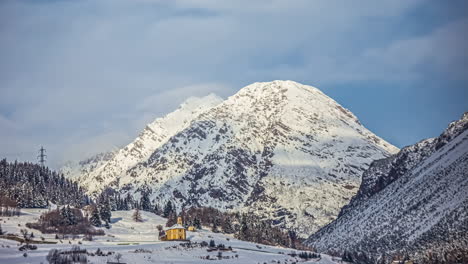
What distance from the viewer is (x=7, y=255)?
13575 centimetres

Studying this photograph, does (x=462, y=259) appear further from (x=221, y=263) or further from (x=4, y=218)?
(x=4, y=218)

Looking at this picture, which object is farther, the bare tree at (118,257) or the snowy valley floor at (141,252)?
the bare tree at (118,257)

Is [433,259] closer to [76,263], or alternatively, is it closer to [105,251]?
[105,251]

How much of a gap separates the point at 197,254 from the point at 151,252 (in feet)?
40.3

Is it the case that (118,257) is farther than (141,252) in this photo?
No

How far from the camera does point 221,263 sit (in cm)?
15725

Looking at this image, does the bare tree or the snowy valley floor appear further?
the bare tree

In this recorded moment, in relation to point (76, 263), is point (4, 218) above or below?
above

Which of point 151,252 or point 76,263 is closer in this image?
point 76,263

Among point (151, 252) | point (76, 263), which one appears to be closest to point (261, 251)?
point (151, 252)

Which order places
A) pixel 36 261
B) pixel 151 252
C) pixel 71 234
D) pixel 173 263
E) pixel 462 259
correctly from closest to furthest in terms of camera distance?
pixel 36 261 < pixel 173 263 < pixel 151 252 < pixel 462 259 < pixel 71 234

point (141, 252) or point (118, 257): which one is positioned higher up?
point (141, 252)

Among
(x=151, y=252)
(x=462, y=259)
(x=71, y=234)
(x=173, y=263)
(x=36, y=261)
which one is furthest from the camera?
(x=71, y=234)

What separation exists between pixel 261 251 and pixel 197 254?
2882 cm
